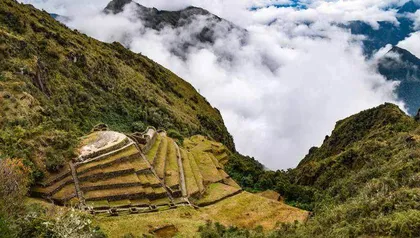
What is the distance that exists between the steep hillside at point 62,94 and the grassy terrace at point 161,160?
10.6 m

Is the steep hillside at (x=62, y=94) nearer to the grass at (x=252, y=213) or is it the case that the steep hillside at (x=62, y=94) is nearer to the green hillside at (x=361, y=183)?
the grass at (x=252, y=213)

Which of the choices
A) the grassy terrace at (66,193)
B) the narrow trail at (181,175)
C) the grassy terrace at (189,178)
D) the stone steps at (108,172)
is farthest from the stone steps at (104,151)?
the grassy terrace at (189,178)

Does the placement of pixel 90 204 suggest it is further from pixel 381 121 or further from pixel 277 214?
pixel 381 121

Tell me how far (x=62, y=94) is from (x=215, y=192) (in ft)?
120

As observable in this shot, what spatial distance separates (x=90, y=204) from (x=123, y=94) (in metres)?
67.1

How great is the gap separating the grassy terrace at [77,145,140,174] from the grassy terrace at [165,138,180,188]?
5.13 metres

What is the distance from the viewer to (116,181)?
4450cm

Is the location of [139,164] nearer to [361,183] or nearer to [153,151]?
[153,151]

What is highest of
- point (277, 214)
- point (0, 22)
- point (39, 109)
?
point (0, 22)

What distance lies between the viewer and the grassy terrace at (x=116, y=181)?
4285 centimetres

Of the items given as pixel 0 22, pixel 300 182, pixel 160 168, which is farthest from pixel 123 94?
pixel 160 168

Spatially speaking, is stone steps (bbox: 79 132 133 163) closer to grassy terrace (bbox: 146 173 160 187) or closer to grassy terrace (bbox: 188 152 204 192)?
grassy terrace (bbox: 146 173 160 187)

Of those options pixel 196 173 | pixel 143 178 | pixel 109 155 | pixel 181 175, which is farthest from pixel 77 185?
A: pixel 196 173

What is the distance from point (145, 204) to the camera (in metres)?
44.1
